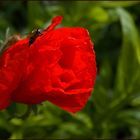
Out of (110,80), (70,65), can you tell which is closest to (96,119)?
(110,80)

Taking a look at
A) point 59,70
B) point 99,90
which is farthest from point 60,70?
point 99,90

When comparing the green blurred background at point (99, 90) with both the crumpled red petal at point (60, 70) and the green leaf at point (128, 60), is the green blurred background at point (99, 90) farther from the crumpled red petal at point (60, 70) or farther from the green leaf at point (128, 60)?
the crumpled red petal at point (60, 70)

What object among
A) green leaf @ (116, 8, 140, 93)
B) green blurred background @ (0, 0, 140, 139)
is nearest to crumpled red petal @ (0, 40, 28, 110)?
green blurred background @ (0, 0, 140, 139)

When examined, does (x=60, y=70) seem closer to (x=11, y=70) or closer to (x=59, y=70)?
(x=59, y=70)

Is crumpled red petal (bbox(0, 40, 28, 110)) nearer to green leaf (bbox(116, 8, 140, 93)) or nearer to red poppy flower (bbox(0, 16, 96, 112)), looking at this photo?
red poppy flower (bbox(0, 16, 96, 112))

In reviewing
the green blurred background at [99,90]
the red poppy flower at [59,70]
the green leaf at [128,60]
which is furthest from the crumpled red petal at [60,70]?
the green leaf at [128,60]

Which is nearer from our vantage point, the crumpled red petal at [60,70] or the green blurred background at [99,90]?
the crumpled red petal at [60,70]
